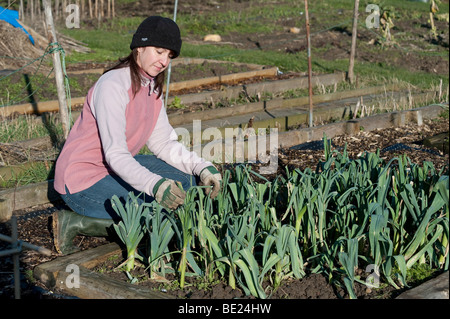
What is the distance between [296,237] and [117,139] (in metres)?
1.02

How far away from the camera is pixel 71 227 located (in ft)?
10.7

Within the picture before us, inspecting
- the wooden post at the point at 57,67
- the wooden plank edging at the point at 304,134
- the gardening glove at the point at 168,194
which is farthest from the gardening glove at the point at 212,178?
the wooden post at the point at 57,67

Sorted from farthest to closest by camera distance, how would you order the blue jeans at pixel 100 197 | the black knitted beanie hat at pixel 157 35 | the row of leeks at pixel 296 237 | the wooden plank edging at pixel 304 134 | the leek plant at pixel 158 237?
the wooden plank edging at pixel 304 134 → the blue jeans at pixel 100 197 → the black knitted beanie hat at pixel 157 35 → the leek plant at pixel 158 237 → the row of leeks at pixel 296 237

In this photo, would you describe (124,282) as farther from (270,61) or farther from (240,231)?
(270,61)

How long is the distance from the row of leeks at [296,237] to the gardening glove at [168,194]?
78 millimetres

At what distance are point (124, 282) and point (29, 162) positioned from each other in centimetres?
208

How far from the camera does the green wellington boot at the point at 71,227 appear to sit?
10.7 ft

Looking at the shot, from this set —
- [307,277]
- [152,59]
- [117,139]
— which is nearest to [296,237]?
[307,277]

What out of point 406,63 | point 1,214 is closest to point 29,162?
point 1,214

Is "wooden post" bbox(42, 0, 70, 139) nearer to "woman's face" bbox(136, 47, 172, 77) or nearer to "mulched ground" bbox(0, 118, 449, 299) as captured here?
"mulched ground" bbox(0, 118, 449, 299)

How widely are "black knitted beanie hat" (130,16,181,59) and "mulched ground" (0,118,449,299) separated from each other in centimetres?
114

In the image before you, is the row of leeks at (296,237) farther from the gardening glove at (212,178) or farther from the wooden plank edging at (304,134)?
the wooden plank edging at (304,134)

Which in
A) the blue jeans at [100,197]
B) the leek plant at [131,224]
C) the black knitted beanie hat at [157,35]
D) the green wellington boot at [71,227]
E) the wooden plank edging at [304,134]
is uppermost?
the black knitted beanie hat at [157,35]

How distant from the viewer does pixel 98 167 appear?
3.42 metres
